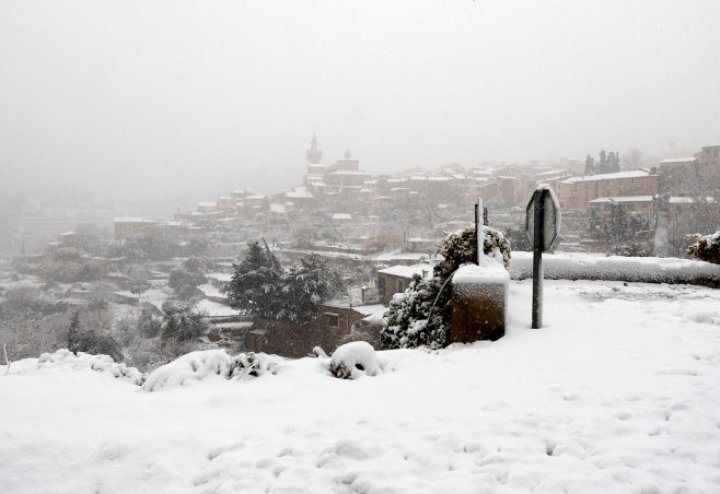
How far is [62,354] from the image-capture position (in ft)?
15.6

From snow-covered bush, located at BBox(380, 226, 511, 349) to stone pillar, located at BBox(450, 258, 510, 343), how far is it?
469mm

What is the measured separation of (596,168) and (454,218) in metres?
20.5

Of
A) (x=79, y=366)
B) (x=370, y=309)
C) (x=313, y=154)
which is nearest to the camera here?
(x=79, y=366)

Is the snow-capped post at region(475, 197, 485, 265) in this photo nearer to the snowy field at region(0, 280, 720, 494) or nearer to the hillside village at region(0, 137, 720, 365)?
the snowy field at region(0, 280, 720, 494)

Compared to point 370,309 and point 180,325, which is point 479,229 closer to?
point 370,309

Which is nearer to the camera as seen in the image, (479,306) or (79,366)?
(79,366)

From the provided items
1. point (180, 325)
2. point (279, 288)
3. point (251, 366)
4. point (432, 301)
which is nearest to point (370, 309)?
point (279, 288)

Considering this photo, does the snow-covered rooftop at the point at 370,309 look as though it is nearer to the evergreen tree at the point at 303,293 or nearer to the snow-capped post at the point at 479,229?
the evergreen tree at the point at 303,293

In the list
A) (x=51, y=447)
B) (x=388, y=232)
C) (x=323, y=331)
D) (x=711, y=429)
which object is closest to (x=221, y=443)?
(x=51, y=447)

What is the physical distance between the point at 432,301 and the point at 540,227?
1.69m

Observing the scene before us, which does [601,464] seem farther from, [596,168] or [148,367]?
[596,168]

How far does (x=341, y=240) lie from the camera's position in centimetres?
4962

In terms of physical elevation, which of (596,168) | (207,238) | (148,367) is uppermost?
(596,168)

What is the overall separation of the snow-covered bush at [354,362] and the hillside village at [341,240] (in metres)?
11.9
